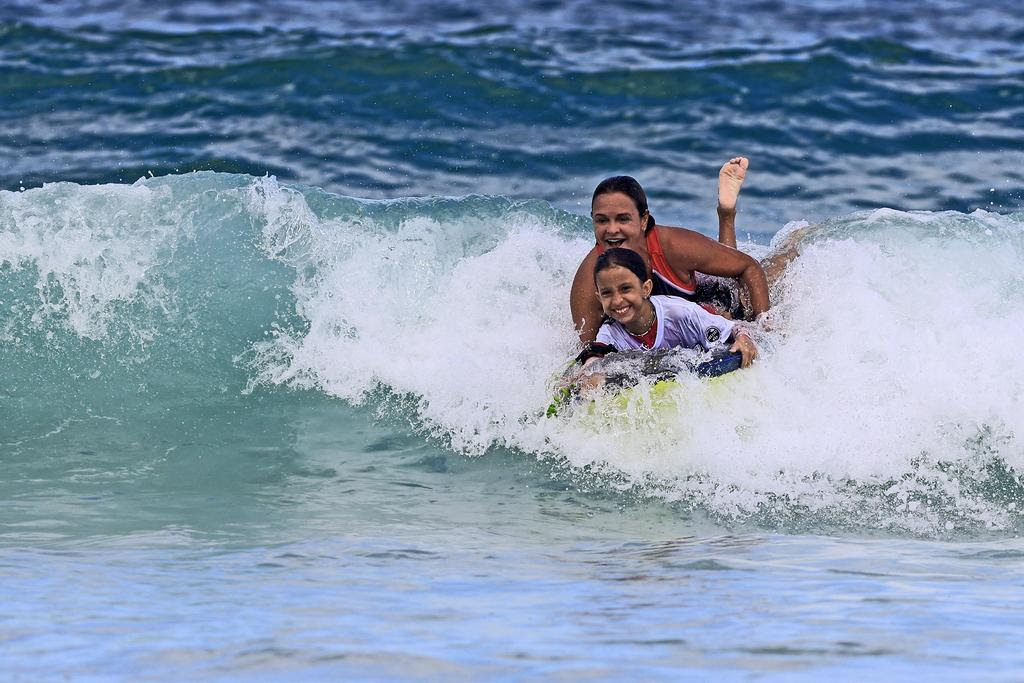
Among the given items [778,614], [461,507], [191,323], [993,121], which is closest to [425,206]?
[191,323]

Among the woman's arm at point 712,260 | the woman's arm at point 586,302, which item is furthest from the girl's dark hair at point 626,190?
the woman's arm at point 586,302

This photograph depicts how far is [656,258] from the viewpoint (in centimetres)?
603

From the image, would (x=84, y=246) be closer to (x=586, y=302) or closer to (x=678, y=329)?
(x=586, y=302)

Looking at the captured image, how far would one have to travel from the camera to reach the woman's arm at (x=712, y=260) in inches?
238

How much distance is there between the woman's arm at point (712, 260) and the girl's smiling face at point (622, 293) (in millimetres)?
447

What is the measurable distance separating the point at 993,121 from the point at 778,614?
1125cm

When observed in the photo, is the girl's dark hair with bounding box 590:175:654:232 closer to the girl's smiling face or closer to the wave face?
the girl's smiling face

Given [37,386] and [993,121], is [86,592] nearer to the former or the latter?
[37,386]

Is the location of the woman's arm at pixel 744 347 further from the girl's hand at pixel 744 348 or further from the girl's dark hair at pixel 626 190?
the girl's dark hair at pixel 626 190

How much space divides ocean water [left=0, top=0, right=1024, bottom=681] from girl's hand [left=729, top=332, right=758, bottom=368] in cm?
8

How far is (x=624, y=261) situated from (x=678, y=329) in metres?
0.46

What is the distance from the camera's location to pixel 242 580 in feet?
12.9

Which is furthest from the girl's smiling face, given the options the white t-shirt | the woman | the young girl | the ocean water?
the ocean water

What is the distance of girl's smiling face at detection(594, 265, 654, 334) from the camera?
18.1 feet
